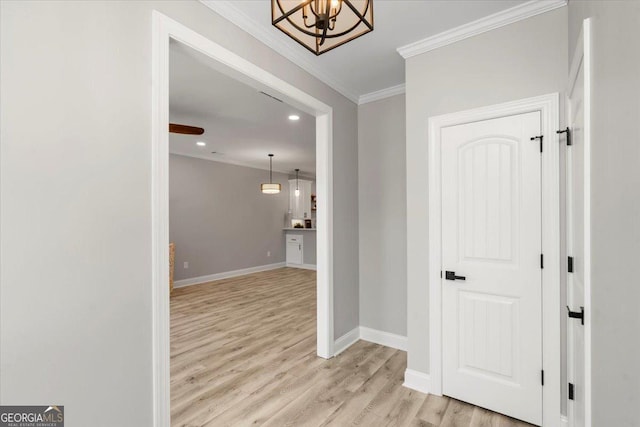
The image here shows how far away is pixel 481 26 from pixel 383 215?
1.79m

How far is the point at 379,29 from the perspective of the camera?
2152mm

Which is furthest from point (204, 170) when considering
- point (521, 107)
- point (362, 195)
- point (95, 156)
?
point (521, 107)

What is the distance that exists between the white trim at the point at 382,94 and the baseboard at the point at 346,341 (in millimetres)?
2566

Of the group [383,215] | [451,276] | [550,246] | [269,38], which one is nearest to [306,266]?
[383,215]

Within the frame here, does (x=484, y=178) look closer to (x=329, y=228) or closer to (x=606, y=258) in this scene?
(x=606, y=258)

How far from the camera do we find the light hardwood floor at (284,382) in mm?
1973

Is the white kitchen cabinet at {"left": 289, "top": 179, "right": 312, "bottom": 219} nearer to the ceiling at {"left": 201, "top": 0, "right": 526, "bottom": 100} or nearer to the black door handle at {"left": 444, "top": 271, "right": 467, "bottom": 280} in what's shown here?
the ceiling at {"left": 201, "top": 0, "right": 526, "bottom": 100}

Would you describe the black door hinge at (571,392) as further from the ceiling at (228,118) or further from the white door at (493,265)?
the ceiling at (228,118)

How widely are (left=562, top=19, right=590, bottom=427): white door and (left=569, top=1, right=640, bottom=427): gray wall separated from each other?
91 mm

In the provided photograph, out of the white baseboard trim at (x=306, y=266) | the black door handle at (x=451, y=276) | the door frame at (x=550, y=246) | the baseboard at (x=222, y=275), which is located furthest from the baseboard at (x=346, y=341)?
the white baseboard trim at (x=306, y=266)

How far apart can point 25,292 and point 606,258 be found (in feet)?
6.96

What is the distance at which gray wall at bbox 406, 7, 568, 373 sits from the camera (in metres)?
1.87

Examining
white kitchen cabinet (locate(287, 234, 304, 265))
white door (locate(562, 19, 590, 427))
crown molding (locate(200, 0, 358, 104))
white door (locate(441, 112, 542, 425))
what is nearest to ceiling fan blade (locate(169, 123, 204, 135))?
crown molding (locate(200, 0, 358, 104))

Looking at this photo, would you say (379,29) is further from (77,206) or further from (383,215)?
(77,206)
